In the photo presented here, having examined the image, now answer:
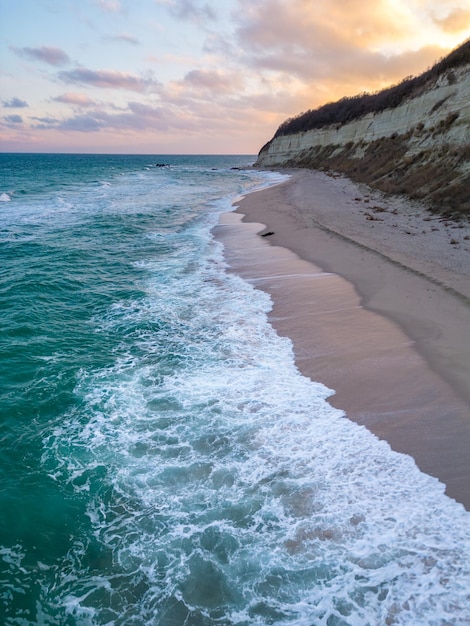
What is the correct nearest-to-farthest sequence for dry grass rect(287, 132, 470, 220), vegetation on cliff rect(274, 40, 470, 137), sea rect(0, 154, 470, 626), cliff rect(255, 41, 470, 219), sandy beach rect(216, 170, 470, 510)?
sea rect(0, 154, 470, 626) < sandy beach rect(216, 170, 470, 510) < dry grass rect(287, 132, 470, 220) < cliff rect(255, 41, 470, 219) < vegetation on cliff rect(274, 40, 470, 137)

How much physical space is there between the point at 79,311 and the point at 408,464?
10531mm

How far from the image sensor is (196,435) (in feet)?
22.0

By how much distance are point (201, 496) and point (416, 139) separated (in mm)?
32896

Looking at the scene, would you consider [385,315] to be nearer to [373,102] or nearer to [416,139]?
[416,139]

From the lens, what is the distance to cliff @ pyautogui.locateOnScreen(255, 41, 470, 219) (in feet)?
70.7

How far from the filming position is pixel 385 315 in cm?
1016

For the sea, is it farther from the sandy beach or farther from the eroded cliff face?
the eroded cliff face

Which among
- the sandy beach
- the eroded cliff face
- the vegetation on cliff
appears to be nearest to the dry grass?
the eroded cliff face

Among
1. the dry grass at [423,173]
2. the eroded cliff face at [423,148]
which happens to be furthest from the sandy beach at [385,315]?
the eroded cliff face at [423,148]

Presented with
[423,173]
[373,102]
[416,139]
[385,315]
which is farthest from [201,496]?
[373,102]

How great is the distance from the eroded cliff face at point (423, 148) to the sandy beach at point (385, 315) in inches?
83.3

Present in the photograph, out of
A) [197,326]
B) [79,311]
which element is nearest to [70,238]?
[79,311]

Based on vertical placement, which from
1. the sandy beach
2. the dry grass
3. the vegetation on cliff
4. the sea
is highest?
the vegetation on cliff

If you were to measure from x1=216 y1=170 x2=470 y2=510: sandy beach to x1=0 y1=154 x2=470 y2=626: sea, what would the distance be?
20.2 inches
